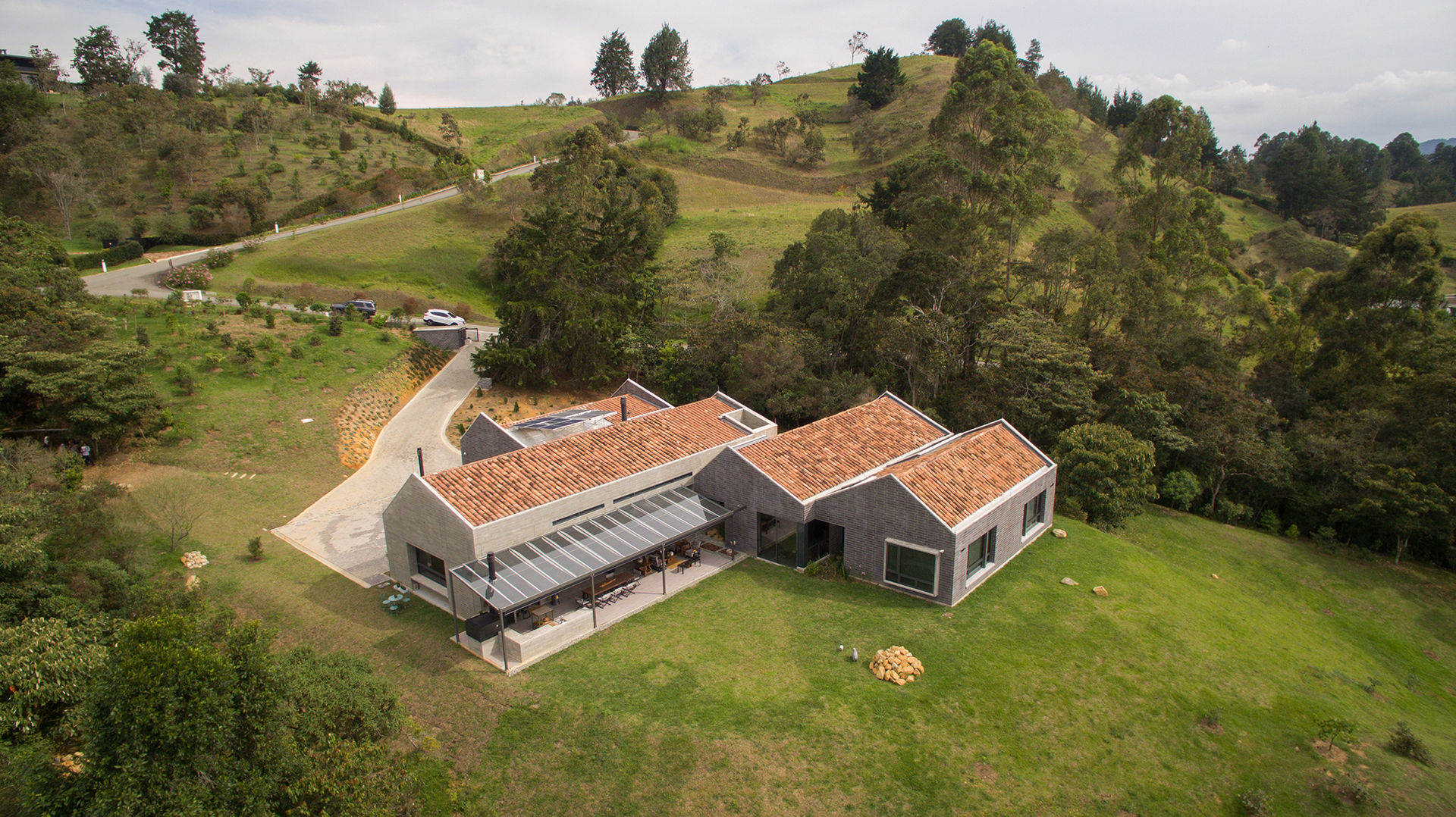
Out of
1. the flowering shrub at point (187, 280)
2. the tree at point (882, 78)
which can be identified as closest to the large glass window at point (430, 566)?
the flowering shrub at point (187, 280)

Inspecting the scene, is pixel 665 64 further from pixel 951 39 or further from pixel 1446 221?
pixel 1446 221

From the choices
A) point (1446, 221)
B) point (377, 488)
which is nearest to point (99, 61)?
point (377, 488)

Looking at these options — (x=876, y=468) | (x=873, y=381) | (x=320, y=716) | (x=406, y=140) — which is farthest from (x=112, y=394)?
(x=406, y=140)

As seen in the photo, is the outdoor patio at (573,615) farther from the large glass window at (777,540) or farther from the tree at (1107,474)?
the tree at (1107,474)

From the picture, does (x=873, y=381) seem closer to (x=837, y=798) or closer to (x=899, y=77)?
(x=837, y=798)

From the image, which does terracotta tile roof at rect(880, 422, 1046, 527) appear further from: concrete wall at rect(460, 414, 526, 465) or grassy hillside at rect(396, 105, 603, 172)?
grassy hillside at rect(396, 105, 603, 172)

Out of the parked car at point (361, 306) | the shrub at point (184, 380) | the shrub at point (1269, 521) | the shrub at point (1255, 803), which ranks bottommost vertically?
the shrub at point (1269, 521)
